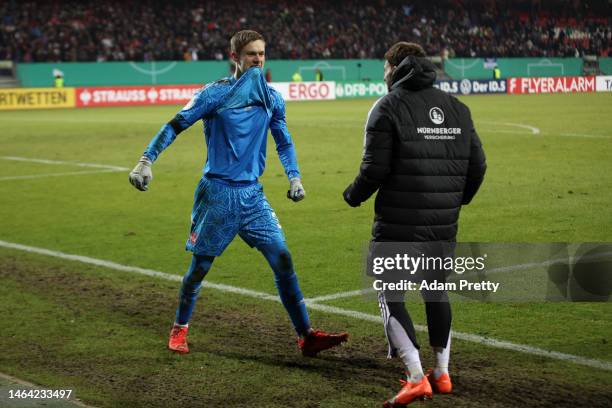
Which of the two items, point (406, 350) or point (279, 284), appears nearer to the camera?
point (406, 350)

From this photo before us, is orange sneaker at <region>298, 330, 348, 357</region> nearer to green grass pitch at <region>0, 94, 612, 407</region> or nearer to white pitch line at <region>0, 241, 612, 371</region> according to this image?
green grass pitch at <region>0, 94, 612, 407</region>

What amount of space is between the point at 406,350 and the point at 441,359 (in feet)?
0.81

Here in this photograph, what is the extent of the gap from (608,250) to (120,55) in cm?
4060

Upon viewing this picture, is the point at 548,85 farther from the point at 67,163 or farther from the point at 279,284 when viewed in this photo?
the point at 279,284

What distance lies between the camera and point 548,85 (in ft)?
159

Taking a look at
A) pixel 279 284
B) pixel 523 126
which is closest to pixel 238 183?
pixel 279 284

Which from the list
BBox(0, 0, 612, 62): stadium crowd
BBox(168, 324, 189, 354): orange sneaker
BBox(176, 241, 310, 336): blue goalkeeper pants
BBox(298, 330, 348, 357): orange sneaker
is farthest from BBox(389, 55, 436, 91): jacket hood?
BBox(0, 0, 612, 62): stadium crowd

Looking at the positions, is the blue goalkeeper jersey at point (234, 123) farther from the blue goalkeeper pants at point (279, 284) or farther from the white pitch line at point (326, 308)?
the white pitch line at point (326, 308)

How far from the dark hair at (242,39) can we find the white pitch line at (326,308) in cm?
215

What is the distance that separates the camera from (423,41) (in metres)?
57.6

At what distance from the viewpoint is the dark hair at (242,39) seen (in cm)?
527

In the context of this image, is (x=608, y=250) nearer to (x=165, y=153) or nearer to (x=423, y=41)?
(x=165, y=153)

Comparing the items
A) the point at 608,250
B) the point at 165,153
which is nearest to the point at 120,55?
the point at 165,153

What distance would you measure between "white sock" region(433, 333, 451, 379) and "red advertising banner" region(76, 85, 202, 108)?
124ft
